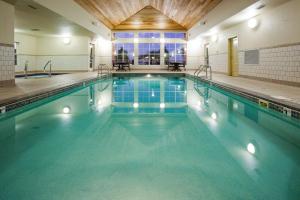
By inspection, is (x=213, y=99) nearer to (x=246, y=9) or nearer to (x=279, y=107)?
(x=279, y=107)

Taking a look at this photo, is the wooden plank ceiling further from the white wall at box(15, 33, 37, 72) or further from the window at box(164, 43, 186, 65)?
the white wall at box(15, 33, 37, 72)

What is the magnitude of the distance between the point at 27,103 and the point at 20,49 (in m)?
9.19

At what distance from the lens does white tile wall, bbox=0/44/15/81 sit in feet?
19.9

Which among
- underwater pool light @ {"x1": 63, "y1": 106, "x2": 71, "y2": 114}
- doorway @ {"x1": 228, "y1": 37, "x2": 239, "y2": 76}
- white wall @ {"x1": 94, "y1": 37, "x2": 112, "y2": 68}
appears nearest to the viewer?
underwater pool light @ {"x1": 63, "y1": 106, "x2": 71, "y2": 114}

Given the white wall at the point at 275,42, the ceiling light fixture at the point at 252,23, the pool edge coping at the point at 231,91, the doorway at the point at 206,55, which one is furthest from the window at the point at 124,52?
the pool edge coping at the point at 231,91

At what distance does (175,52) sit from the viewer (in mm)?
17438

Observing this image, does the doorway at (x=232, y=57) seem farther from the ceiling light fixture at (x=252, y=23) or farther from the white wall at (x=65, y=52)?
the white wall at (x=65, y=52)

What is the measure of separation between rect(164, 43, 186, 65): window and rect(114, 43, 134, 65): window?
7.22 ft

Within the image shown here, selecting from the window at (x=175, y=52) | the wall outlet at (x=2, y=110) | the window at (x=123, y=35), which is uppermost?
the window at (x=123, y=35)

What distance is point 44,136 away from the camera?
9.71ft

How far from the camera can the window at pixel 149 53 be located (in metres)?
17.4

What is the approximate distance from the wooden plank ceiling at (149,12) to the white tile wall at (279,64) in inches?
112

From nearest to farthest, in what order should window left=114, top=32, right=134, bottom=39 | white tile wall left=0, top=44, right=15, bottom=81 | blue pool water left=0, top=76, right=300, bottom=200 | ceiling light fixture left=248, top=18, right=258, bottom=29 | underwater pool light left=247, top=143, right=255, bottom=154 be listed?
blue pool water left=0, top=76, right=300, bottom=200 < underwater pool light left=247, top=143, right=255, bottom=154 < white tile wall left=0, top=44, right=15, bottom=81 < ceiling light fixture left=248, top=18, right=258, bottom=29 < window left=114, top=32, right=134, bottom=39

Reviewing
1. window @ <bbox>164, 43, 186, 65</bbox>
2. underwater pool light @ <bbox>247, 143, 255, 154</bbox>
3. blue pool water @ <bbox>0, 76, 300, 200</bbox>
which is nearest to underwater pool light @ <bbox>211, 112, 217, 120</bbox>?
blue pool water @ <bbox>0, 76, 300, 200</bbox>
